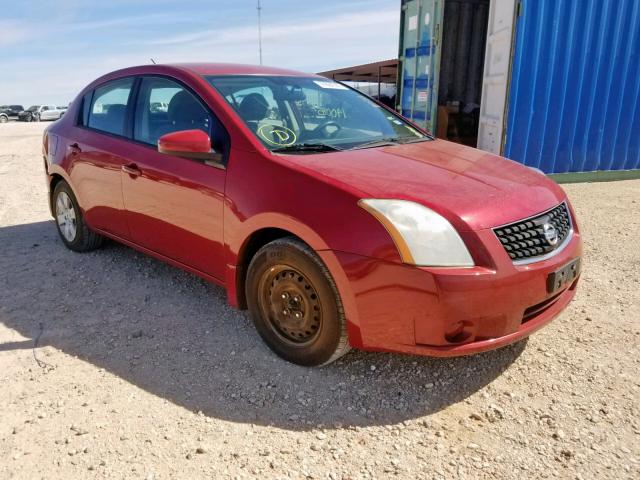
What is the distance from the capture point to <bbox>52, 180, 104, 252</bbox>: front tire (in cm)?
458

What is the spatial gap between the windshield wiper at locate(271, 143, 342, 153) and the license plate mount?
1.33 metres

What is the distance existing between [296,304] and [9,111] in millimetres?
49043

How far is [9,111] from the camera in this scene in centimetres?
4303

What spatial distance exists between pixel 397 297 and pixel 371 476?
74 centimetres

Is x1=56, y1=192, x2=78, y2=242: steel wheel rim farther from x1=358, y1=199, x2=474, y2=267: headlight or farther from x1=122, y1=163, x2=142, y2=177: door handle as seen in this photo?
x1=358, y1=199, x2=474, y2=267: headlight

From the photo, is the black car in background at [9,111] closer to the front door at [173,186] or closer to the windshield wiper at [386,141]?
the front door at [173,186]

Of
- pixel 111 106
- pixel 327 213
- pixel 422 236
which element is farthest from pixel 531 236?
pixel 111 106

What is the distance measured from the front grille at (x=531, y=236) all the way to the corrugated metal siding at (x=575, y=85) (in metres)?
5.27

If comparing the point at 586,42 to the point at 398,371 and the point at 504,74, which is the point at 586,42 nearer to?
the point at 504,74

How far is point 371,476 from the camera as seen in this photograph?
207 centimetres

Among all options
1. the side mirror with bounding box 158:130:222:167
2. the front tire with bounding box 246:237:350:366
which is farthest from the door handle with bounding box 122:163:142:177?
the front tire with bounding box 246:237:350:366

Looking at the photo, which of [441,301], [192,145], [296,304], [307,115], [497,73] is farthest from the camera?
[497,73]

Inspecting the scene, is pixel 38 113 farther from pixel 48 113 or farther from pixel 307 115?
pixel 307 115

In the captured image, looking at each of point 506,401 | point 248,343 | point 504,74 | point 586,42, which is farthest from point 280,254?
point 586,42
